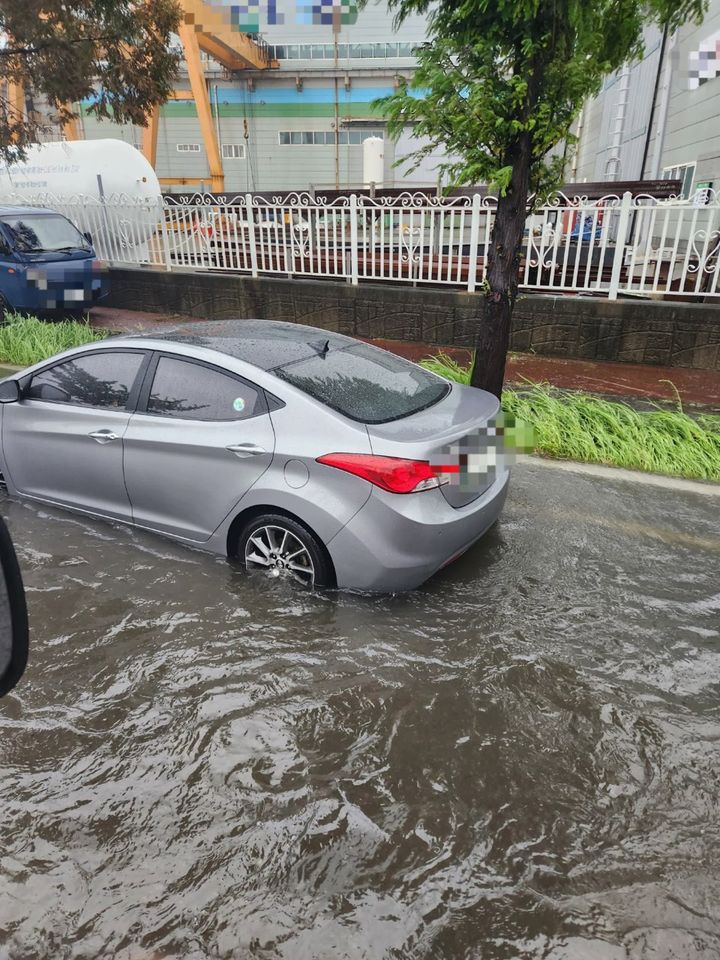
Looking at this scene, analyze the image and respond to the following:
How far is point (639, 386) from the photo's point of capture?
7.13m

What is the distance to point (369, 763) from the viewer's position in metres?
2.68

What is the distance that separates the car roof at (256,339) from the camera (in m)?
3.96

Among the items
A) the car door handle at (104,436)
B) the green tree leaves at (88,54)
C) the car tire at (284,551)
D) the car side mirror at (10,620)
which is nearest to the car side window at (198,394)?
the car door handle at (104,436)

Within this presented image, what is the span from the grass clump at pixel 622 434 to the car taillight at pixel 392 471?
2.48 m

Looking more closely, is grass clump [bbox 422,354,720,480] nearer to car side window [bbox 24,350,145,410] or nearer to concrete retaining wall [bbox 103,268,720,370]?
concrete retaining wall [bbox 103,268,720,370]

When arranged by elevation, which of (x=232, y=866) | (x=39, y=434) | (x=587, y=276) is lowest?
(x=232, y=866)

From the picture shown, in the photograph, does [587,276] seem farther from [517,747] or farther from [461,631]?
[517,747]

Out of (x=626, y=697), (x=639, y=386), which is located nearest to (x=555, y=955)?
(x=626, y=697)

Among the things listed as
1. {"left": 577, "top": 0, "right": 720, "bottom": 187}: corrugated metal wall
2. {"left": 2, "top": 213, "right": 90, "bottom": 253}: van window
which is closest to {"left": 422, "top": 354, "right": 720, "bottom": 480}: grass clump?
{"left": 577, "top": 0, "right": 720, "bottom": 187}: corrugated metal wall

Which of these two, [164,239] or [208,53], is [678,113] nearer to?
[164,239]

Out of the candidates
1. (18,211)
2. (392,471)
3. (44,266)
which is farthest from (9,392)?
(18,211)

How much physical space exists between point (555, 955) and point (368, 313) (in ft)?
27.1

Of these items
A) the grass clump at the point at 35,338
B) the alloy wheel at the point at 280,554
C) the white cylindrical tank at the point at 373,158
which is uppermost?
the white cylindrical tank at the point at 373,158

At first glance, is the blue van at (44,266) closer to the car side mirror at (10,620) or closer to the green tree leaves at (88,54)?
the green tree leaves at (88,54)
